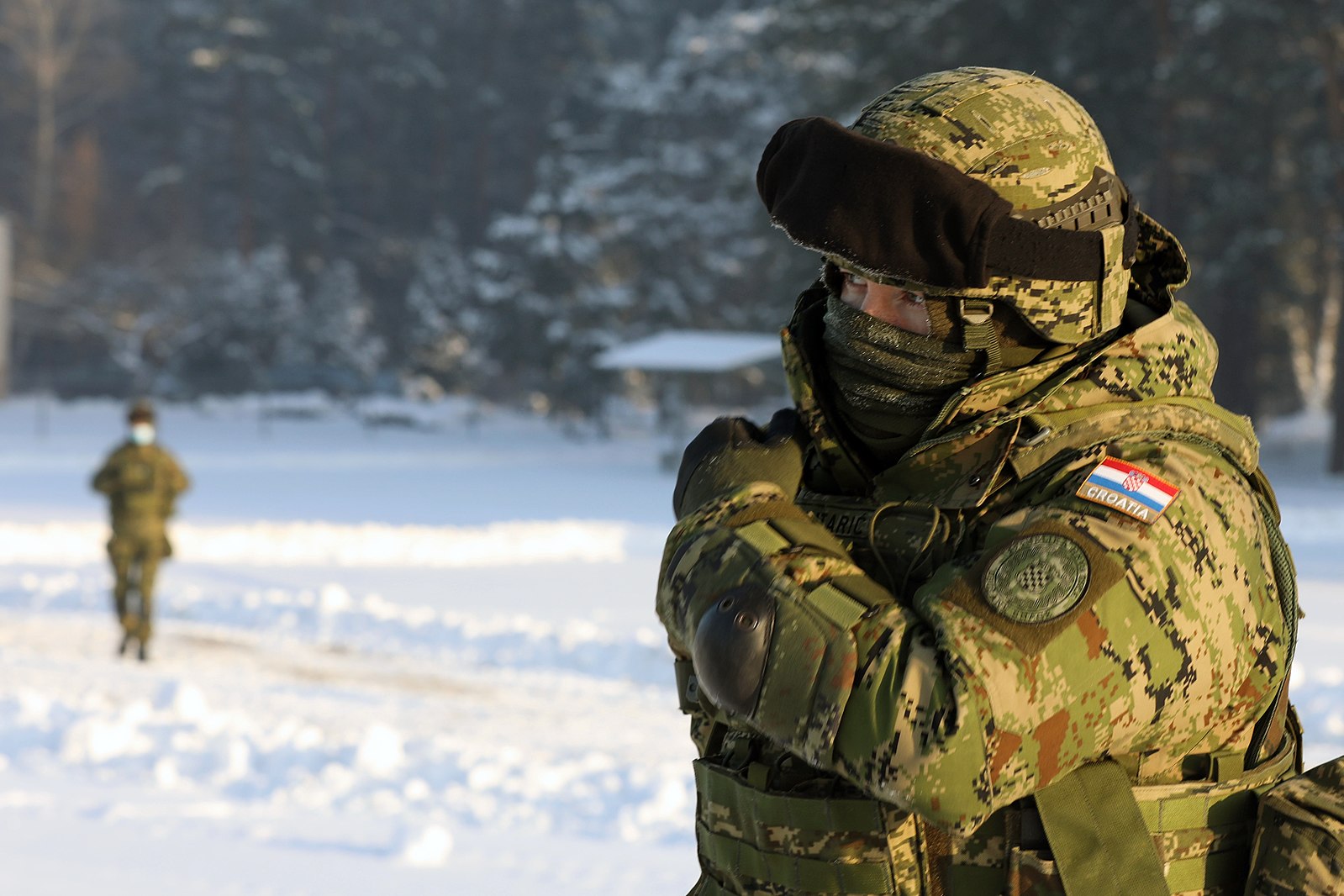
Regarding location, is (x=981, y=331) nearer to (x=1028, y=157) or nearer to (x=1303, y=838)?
(x=1028, y=157)

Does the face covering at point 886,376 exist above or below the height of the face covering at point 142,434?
below

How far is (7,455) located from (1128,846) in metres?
34.5

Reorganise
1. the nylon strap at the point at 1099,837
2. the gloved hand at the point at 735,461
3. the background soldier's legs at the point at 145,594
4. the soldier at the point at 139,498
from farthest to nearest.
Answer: the soldier at the point at 139,498, the background soldier's legs at the point at 145,594, the gloved hand at the point at 735,461, the nylon strap at the point at 1099,837

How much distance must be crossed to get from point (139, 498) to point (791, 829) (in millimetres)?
10238

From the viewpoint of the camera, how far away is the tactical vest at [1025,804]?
168cm

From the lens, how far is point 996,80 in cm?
189

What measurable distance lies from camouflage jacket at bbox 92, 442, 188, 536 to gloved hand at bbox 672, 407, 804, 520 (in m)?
9.92

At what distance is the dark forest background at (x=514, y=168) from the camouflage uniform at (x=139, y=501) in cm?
2359

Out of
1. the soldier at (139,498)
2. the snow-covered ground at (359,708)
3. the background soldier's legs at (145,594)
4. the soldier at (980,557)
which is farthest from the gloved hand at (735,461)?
the soldier at (139,498)

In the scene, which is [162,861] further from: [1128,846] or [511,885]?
[1128,846]

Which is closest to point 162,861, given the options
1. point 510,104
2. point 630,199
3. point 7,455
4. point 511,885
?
point 511,885

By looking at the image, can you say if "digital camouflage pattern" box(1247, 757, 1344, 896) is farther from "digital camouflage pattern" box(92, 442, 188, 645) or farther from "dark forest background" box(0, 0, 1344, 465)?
"dark forest background" box(0, 0, 1344, 465)

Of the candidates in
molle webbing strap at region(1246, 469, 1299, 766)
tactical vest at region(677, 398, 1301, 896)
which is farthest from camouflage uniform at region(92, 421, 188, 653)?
molle webbing strap at region(1246, 469, 1299, 766)

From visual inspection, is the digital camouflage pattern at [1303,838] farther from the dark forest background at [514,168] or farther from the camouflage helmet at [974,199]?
the dark forest background at [514,168]
